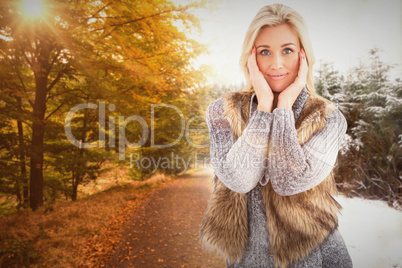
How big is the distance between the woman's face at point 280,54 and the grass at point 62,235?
16.0ft

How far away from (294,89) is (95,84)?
5.54 meters

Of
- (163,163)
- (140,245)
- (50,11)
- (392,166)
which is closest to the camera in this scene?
(50,11)

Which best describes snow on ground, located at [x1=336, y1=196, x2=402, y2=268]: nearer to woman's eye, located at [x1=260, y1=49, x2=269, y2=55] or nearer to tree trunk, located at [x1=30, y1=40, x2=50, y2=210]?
woman's eye, located at [x1=260, y1=49, x2=269, y2=55]

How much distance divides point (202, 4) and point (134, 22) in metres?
1.63

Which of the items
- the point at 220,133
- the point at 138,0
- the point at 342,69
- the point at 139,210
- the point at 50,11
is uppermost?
the point at 342,69

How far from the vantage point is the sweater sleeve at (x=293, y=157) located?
857 millimetres

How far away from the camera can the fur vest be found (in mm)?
1008

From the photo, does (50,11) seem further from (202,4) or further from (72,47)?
(202,4)

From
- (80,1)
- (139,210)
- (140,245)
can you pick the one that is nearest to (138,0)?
(80,1)

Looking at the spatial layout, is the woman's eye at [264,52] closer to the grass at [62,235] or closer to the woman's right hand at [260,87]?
the woman's right hand at [260,87]

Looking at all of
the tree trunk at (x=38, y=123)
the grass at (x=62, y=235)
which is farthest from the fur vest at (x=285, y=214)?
the tree trunk at (x=38, y=123)

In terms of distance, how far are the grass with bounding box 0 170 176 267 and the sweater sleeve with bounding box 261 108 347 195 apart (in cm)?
467

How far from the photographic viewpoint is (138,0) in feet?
12.9

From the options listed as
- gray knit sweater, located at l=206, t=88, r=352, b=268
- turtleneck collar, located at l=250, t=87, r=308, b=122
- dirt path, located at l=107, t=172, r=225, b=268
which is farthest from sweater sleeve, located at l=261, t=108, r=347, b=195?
dirt path, located at l=107, t=172, r=225, b=268
